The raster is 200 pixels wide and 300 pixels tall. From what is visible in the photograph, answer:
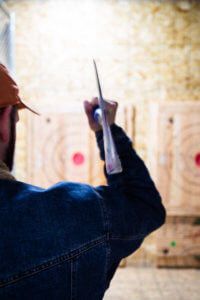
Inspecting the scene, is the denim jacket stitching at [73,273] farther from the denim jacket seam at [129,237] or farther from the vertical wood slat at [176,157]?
the vertical wood slat at [176,157]

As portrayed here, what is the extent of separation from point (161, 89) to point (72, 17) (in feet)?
3.30

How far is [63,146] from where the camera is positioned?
227cm

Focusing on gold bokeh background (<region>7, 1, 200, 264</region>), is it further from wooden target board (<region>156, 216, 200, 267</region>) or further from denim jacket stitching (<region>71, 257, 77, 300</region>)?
denim jacket stitching (<region>71, 257, 77, 300</region>)

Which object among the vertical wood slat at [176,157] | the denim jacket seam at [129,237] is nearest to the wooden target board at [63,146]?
the vertical wood slat at [176,157]

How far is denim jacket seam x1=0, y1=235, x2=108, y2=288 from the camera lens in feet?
1.42

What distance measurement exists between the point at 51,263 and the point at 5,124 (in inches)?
11.5

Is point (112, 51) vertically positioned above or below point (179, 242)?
above

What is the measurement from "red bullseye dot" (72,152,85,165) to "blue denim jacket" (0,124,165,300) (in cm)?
169

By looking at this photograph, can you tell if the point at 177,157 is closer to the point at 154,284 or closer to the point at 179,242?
the point at 179,242

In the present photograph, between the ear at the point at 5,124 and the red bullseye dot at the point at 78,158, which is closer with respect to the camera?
the ear at the point at 5,124

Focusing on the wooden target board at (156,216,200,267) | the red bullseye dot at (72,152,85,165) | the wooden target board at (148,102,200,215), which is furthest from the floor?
the red bullseye dot at (72,152,85,165)

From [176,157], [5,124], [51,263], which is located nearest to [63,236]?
[51,263]

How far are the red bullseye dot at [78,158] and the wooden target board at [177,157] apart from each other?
61 cm

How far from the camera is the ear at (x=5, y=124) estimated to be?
544 millimetres
